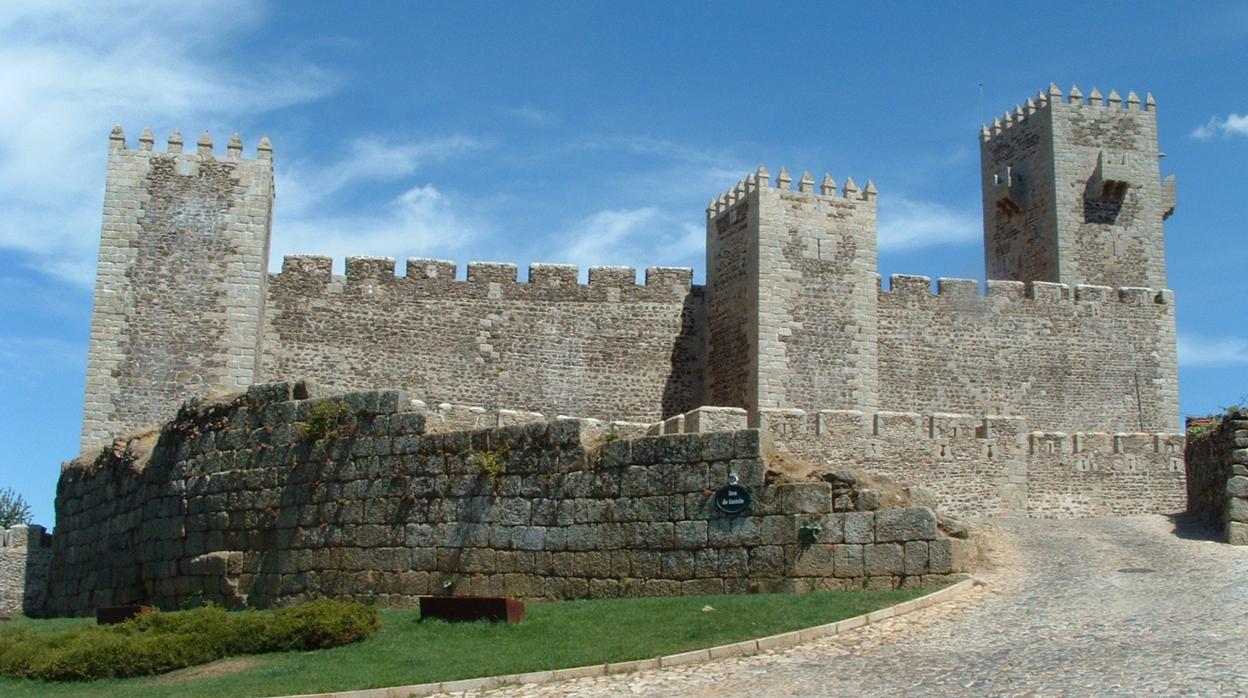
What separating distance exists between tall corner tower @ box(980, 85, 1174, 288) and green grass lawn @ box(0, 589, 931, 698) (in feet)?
80.7

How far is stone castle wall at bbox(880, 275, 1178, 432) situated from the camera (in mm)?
33094

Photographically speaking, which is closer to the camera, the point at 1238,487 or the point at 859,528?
the point at 859,528

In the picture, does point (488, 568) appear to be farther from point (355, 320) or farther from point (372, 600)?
point (355, 320)

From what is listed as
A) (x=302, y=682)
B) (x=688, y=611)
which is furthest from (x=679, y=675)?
(x=302, y=682)

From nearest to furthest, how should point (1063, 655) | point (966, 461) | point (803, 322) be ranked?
point (1063, 655) < point (966, 461) < point (803, 322)

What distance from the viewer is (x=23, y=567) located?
30484 mm

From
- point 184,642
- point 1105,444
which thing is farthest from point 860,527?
point 1105,444

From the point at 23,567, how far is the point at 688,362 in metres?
14.1

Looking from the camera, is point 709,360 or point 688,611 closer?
point 688,611

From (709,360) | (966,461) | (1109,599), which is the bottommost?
(1109,599)

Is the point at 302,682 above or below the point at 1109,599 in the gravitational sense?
below

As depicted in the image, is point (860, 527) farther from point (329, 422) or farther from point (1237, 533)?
point (329, 422)

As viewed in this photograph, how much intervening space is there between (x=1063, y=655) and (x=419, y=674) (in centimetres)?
516

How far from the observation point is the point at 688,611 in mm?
14266
